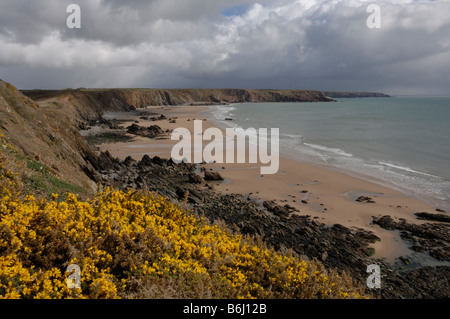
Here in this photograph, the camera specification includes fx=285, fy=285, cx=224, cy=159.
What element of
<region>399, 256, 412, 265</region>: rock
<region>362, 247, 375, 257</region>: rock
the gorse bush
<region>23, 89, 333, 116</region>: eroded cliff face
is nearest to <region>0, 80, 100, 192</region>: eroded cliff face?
the gorse bush

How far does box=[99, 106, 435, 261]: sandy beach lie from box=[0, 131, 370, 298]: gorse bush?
841 cm

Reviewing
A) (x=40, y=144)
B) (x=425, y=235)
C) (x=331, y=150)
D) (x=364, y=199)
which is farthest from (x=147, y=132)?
(x=425, y=235)

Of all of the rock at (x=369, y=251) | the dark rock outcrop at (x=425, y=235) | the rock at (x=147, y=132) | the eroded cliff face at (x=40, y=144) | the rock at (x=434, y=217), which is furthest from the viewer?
the rock at (x=147, y=132)

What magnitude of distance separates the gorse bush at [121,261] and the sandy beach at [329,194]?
331 inches

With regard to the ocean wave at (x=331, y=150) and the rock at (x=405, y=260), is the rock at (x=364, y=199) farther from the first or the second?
the ocean wave at (x=331, y=150)

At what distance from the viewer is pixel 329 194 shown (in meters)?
19.6

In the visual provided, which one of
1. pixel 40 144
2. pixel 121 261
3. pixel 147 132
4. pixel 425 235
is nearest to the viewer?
pixel 121 261

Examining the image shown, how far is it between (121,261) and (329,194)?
1690 cm

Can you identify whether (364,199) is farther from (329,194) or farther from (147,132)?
(147,132)

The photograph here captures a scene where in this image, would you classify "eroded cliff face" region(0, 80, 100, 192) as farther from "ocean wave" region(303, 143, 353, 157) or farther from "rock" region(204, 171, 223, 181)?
"ocean wave" region(303, 143, 353, 157)

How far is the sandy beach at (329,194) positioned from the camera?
15.2 meters

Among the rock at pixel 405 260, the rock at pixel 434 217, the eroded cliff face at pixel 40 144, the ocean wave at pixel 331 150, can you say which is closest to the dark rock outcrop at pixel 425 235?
the rock at pixel 434 217
